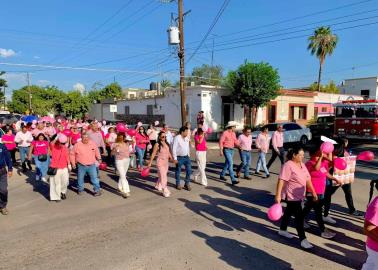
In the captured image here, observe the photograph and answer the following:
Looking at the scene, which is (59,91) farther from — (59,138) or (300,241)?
(300,241)

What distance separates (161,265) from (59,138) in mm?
4623

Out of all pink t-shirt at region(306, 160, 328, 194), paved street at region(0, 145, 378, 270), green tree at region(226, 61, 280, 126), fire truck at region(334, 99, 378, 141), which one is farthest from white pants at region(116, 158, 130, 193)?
green tree at region(226, 61, 280, 126)

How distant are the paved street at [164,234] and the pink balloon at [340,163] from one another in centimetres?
113

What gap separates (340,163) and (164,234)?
10.7ft

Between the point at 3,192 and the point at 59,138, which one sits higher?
the point at 59,138

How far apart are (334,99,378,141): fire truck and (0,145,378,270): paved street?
1153 centimetres

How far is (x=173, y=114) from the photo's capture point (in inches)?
1194

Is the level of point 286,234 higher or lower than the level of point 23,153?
lower

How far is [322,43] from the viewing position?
1693 inches

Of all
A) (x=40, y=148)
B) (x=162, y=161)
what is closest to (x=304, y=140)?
(x=162, y=161)

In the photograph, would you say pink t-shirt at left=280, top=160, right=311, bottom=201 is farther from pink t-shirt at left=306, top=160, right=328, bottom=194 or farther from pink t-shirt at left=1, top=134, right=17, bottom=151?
pink t-shirt at left=1, top=134, right=17, bottom=151

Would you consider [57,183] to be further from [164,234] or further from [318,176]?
[318,176]

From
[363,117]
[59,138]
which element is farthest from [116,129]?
[363,117]

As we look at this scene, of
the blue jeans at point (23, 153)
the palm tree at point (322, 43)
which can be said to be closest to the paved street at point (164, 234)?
the blue jeans at point (23, 153)
